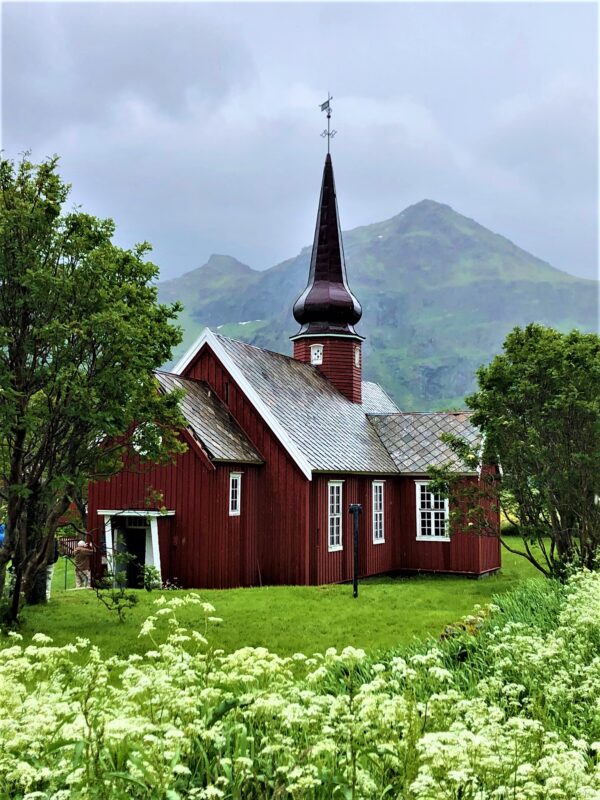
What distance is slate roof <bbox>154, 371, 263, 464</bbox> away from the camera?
17875 mm

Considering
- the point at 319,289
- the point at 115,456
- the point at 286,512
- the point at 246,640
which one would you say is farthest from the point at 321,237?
the point at 246,640

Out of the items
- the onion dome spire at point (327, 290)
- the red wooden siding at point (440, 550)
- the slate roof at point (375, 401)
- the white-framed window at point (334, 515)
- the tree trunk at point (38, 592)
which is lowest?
the red wooden siding at point (440, 550)

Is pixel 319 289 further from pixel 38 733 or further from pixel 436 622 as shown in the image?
pixel 38 733

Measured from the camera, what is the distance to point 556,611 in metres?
10.7

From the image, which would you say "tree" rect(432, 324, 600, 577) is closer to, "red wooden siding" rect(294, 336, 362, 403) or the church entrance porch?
the church entrance porch

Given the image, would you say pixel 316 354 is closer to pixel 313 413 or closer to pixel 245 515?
pixel 313 413

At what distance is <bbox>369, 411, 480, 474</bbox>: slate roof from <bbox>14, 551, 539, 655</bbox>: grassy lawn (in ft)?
20.1

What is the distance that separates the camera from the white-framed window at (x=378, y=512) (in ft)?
73.6

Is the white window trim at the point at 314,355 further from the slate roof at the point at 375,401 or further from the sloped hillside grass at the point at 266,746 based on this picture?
the sloped hillside grass at the point at 266,746

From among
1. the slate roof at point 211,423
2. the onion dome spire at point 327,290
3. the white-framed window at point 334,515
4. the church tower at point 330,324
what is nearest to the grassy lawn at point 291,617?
the white-framed window at point 334,515

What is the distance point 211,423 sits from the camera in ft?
62.0

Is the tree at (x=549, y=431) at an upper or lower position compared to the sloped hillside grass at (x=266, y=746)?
upper

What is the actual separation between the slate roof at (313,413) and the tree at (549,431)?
5285mm

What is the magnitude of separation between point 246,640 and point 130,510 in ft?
25.2
